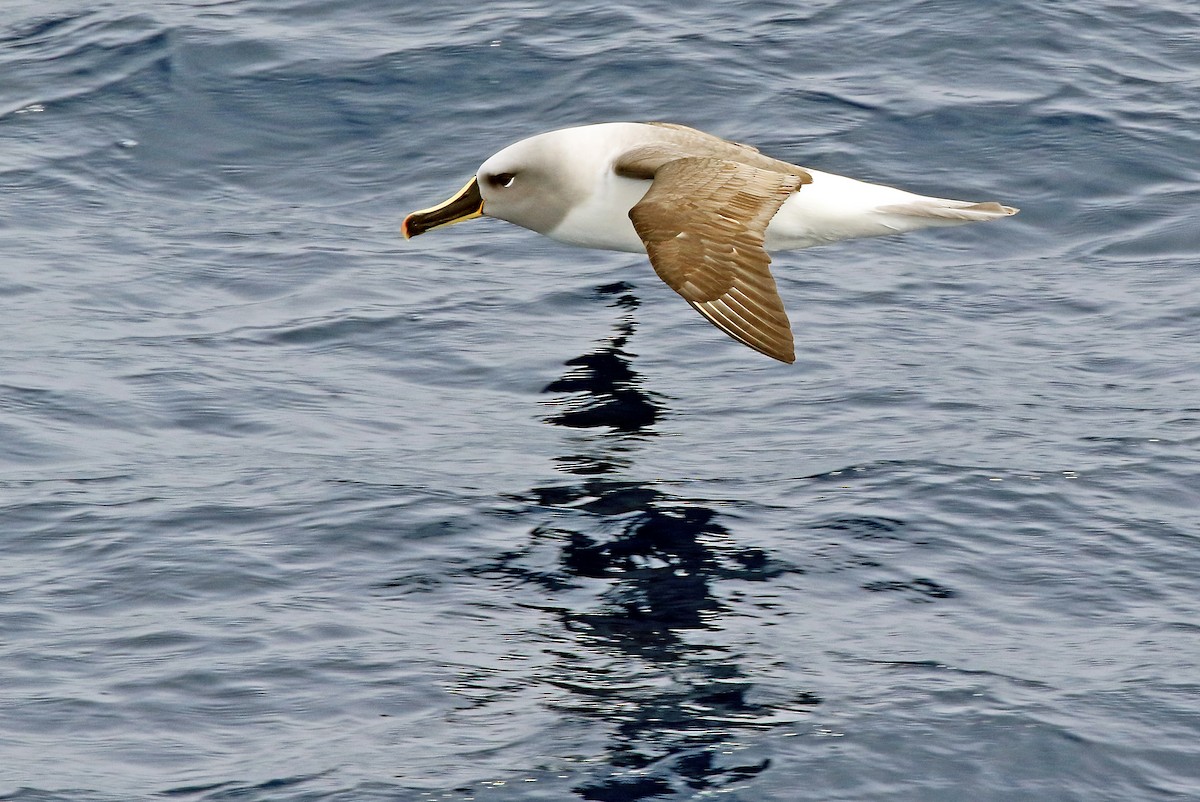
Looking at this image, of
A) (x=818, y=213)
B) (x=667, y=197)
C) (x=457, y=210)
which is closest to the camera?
(x=667, y=197)

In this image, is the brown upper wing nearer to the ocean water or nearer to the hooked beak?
the ocean water

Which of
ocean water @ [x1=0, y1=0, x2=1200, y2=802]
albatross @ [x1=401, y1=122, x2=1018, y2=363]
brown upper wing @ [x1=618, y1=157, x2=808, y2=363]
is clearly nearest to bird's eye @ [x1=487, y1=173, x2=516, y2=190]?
albatross @ [x1=401, y1=122, x2=1018, y2=363]

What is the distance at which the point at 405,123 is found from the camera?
1738 cm

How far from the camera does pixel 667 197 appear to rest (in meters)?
11.3

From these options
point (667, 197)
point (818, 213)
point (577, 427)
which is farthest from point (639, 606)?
point (818, 213)

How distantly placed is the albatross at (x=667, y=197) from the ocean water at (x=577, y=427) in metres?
0.92

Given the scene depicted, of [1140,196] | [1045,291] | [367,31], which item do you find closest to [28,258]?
[367,31]

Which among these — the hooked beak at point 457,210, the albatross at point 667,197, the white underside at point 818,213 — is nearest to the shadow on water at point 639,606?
the white underside at point 818,213

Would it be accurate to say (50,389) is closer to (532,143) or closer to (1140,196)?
(532,143)

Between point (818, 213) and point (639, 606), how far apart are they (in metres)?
4.23

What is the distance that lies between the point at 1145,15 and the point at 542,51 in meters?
6.70

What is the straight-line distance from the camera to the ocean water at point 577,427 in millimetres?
8203

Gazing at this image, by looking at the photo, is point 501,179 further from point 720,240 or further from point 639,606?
point 639,606

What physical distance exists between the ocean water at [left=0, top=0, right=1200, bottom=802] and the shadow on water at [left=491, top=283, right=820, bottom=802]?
27 millimetres
